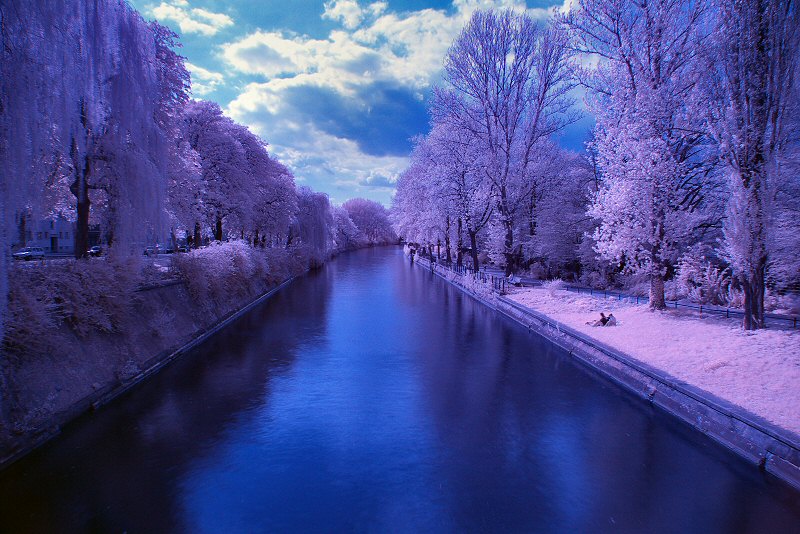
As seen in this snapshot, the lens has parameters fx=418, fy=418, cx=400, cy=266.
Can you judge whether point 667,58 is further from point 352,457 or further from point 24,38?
point 24,38

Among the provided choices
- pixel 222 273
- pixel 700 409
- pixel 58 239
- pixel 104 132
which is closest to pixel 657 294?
pixel 700 409

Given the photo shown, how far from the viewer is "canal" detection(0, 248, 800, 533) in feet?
18.8

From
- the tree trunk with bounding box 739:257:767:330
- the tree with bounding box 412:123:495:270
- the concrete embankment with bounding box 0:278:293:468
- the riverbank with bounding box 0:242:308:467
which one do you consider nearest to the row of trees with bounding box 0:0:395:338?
the riverbank with bounding box 0:242:308:467

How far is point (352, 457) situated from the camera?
7340mm

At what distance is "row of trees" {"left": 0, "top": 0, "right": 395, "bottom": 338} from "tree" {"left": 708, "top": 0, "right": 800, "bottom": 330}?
16.2 meters

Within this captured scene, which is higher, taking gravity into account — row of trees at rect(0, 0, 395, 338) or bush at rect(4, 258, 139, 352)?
row of trees at rect(0, 0, 395, 338)

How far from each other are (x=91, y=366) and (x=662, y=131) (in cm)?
1910

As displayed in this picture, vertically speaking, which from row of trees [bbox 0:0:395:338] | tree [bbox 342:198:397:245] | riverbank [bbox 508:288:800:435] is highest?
tree [bbox 342:198:397:245]

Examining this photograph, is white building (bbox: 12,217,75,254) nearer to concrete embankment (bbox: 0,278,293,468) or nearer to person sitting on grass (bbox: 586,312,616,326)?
concrete embankment (bbox: 0,278,293,468)

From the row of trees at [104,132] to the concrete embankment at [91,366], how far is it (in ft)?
Answer: 6.26

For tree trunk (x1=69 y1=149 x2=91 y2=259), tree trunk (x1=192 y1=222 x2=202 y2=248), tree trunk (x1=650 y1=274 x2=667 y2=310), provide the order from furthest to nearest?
tree trunk (x1=192 y1=222 x2=202 y2=248), tree trunk (x1=650 y1=274 x2=667 y2=310), tree trunk (x1=69 y1=149 x2=91 y2=259)

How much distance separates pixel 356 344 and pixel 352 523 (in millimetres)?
9993

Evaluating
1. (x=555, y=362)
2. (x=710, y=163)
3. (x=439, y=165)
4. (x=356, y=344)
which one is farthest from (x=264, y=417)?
(x=439, y=165)

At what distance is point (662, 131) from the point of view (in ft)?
50.5
